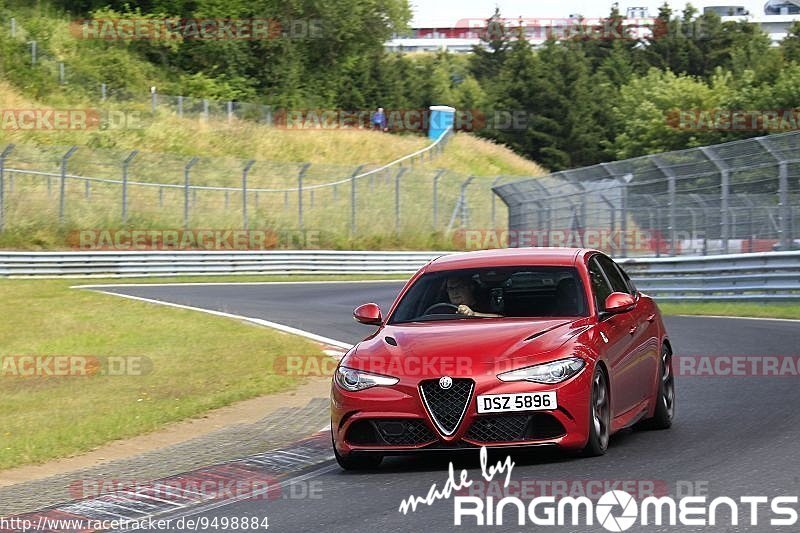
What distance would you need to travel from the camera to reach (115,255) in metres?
37.2

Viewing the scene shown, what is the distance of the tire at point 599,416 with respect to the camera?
8.64m

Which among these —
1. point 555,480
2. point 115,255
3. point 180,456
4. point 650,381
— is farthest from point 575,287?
point 115,255

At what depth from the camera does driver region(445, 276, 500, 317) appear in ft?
31.9

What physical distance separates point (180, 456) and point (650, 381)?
12.1 feet

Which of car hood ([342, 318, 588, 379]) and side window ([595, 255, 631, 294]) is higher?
side window ([595, 255, 631, 294])

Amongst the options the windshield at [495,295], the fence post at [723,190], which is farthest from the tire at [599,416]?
the fence post at [723,190]

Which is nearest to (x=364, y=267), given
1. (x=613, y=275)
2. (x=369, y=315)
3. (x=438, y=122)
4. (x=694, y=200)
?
(x=694, y=200)

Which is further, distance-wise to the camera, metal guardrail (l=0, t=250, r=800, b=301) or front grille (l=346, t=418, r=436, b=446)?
metal guardrail (l=0, t=250, r=800, b=301)

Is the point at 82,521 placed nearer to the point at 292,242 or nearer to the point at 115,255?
the point at 115,255

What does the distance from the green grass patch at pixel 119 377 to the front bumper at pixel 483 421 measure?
4.12 meters

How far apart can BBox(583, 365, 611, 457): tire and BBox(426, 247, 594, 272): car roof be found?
119 centimetres

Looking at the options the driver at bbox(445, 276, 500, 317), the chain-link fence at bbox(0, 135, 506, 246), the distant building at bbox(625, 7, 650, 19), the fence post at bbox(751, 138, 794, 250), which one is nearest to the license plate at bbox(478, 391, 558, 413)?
the driver at bbox(445, 276, 500, 317)

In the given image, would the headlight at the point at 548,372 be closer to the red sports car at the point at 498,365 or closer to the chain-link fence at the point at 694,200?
the red sports car at the point at 498,365

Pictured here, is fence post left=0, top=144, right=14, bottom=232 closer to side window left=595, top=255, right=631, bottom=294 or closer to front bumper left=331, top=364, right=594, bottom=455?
side window left=595, top=255, right=631, bottom=294
